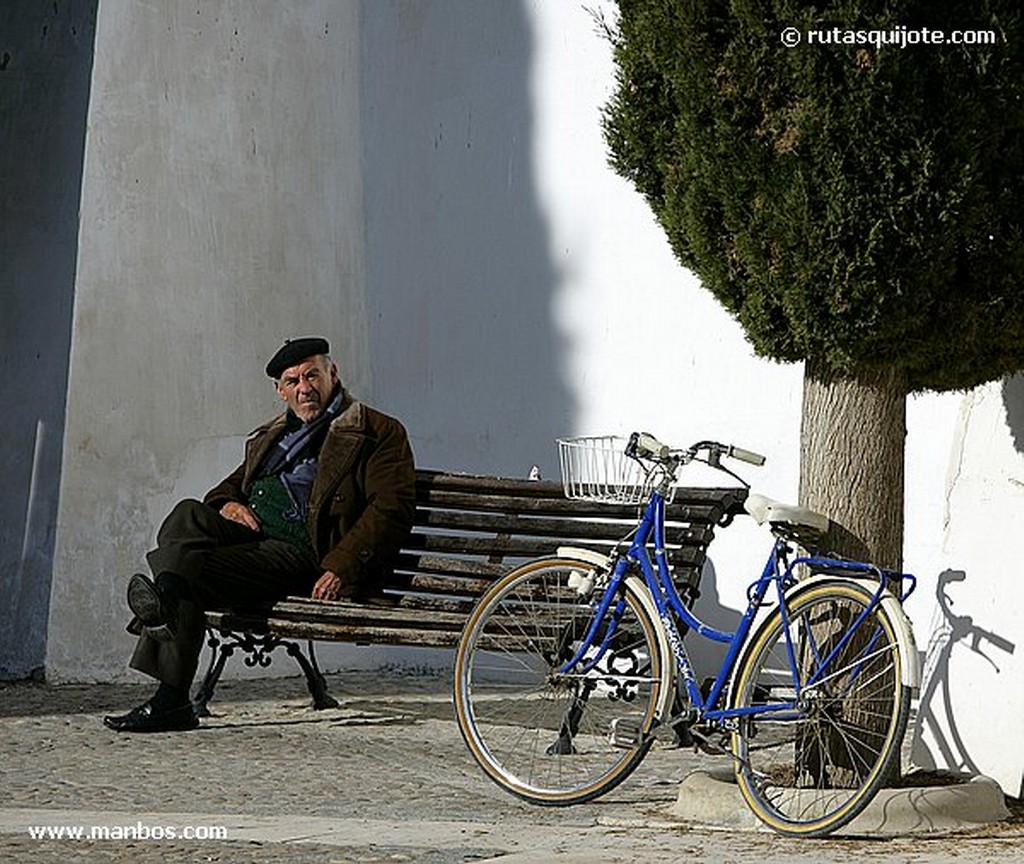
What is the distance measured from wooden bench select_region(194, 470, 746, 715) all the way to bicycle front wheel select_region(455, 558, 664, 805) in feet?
1.43

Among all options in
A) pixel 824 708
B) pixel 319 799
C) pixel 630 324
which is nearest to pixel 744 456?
pixel 824 708

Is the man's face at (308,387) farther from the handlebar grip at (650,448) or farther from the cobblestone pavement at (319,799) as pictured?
the handlebar grip at (650,448)

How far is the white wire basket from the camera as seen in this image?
5.66m

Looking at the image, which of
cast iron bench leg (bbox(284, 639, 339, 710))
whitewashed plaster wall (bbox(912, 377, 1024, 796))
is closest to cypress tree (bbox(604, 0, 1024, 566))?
whitewashed plaster wall (bbox(912, 377, 1024, 796))

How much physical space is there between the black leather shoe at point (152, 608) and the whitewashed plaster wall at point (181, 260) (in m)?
1.40

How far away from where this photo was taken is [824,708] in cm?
520

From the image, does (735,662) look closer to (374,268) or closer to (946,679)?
(946,679)

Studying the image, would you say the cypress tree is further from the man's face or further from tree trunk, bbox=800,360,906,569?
the man's face

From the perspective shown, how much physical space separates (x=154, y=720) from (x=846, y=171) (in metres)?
3.25

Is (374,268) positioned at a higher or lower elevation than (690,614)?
higher

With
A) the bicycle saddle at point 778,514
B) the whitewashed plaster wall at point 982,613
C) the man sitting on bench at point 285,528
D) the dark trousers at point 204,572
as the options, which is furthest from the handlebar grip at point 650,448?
the dark trousers at point 204,572

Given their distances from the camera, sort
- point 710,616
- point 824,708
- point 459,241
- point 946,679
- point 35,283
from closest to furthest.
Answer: point 824,708
point 946,679
point 710,616
point 35,283
point 459,241

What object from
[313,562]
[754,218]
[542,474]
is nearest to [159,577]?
[313,562]

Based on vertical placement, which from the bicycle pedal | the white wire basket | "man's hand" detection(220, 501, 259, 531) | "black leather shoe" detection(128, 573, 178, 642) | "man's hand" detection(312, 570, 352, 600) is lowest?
the bicycle pedal
